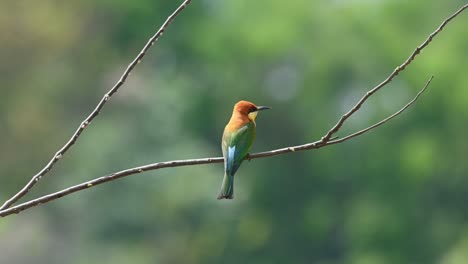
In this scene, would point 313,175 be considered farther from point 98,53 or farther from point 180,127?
point 98,53

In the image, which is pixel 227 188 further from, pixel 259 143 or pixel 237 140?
pixel 259 143

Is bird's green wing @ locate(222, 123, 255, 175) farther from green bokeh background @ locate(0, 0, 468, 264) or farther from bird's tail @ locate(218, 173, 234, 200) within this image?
green bokeh background @ locate(0, 0, 468, 264)

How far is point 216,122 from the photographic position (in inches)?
982

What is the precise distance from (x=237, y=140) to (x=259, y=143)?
1835 centimetres

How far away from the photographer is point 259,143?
22859mm

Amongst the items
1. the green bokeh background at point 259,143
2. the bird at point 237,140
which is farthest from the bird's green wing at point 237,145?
the green bokeh background at point 259,143

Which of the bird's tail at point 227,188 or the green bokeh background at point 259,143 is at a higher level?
the green bokeh background at point 259,143

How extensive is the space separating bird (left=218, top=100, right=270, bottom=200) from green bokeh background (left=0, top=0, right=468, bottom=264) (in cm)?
1618

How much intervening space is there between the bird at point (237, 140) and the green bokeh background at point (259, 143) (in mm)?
16176

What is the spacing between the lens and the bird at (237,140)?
434 cm

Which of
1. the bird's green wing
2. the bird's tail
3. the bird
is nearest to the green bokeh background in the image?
the bird

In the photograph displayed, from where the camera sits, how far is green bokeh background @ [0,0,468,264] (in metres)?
23.1

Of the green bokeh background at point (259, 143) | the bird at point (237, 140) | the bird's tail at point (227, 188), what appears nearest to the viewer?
the bird's tail at point (227, 188)

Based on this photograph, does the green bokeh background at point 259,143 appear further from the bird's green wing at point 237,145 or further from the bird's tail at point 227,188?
the bird's tail at point 227,188
